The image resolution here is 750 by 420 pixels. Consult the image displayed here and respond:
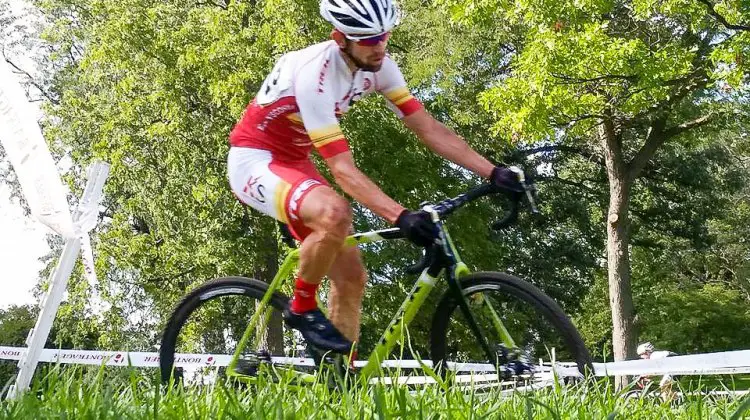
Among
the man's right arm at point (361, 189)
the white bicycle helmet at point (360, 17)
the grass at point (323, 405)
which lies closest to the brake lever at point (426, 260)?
the man's right arm at point (361, 189)

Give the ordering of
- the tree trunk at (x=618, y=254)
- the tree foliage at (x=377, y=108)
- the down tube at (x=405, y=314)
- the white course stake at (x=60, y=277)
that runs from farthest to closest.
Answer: the tree trunk at (x=618, y=254)
the tree foliage at (x=377, y=108)
the white course stake at (x=60, y=277)
the down tube at (x=405, y=314)

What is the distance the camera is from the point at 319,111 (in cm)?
374

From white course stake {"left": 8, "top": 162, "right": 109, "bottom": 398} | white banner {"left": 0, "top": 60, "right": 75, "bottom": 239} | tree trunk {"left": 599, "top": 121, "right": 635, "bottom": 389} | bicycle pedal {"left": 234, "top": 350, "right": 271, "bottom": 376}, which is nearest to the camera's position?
bicycle pedal {"left": 234, "top": 350, "right": 271, "bottom": 376}

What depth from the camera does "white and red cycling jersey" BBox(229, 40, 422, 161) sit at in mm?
3742

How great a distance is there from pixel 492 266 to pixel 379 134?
209 inches

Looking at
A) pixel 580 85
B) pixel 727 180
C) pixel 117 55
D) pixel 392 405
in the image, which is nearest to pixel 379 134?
pixel 580 85

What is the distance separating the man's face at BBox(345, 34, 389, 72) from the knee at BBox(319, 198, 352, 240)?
0.66 metres

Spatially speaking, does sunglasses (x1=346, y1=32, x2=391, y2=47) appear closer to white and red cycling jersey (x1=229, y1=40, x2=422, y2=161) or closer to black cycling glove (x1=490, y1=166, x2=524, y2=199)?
white and red cycling jersey (x1=229, y1=40, x2=422, y2=161)

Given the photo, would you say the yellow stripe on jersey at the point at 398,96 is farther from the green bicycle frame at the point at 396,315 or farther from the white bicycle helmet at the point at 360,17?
the green bicycle frame at the point at 396,315

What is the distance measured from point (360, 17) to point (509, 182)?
38.2 inches

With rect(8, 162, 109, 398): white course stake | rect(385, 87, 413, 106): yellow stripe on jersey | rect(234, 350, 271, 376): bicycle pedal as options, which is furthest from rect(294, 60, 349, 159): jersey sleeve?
rect(8, 162, 109, 398): white course stake

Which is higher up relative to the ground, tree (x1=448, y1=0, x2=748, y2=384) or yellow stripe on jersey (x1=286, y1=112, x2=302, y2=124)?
tree (x1=448, y1=0, x2=748, y2=384)

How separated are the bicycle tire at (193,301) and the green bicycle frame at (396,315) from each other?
0.49 feet

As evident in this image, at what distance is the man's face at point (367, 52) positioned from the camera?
381 centimetres
